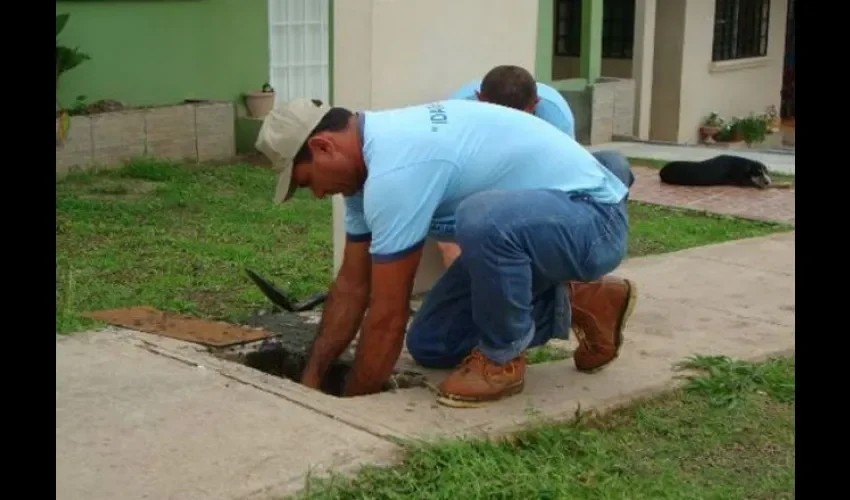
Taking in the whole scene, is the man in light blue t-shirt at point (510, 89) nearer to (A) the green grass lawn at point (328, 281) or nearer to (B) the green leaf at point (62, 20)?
(A) the green grass lawn at point (328, 281)

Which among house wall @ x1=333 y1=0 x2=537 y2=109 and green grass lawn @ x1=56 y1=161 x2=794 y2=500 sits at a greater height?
house wall @ x1=333 y1=0 x2=537 y2=109

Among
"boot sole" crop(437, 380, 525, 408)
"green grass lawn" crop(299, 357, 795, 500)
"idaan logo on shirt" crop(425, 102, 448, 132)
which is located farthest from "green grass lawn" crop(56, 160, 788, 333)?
"green grass lawn" crop(299, 357, 795, 500)

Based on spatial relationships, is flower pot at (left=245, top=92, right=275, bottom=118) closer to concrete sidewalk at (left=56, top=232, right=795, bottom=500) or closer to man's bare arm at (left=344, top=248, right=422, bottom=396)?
concrete sidewalk at (left=56, top=232, right=795, bottom=500)

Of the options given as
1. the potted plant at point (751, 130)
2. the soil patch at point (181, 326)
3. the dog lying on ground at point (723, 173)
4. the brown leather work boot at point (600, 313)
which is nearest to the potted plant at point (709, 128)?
the potted plant at point (751, 130)

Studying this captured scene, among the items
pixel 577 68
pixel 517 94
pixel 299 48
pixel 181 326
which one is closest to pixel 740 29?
pixel 577 68

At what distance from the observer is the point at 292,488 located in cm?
297

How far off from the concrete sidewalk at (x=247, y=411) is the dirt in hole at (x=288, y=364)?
0.74 feet

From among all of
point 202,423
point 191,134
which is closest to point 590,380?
point 202,423

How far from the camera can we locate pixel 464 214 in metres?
3.57

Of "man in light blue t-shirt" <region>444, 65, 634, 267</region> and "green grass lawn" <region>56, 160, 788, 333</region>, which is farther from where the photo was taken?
"green grass lawn" <region>56, 160, 788, 333</region>

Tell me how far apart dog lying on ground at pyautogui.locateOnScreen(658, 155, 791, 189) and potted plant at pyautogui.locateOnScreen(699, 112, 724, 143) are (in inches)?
218

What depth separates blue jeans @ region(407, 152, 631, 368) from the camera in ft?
11.7

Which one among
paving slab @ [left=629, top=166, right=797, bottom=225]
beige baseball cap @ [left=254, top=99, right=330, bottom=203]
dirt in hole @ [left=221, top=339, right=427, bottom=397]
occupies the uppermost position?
beige baseball cap @ [left=254, top=99, right=330, bottom=203]
